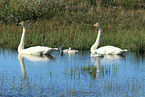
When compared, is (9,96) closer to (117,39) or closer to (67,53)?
(67,53)

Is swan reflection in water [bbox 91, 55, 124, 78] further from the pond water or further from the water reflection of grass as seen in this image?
the water reflection of grass

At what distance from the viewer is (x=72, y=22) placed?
28.7 m

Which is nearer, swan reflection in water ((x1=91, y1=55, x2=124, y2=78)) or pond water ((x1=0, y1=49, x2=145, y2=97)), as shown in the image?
pond water ((x1=0, y1=49, x2=145, y2=97))

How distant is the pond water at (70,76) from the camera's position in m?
9.93

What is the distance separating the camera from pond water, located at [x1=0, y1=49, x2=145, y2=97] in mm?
9930

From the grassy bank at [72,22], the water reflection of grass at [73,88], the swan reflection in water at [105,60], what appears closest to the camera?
the water reflection of grass at [73,88]

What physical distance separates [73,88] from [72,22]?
18673 mm

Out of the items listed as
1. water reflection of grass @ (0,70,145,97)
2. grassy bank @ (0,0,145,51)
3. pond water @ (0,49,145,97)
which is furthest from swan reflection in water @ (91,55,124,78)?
grassy bank @ (0,0,145,51)

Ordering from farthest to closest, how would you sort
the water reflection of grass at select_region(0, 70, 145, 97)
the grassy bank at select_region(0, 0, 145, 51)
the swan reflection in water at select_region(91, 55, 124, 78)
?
the grassy bank at select_region(0, 0, 145, 51) < the swan reflection in water at select_region(91, 55, 124, 78) < the water reflection of grass at select_region(0, 70, 145, 97)

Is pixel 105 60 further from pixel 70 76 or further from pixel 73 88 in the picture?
pixel 73 88

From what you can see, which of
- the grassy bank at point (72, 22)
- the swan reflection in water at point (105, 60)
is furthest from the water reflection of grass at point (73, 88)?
the grassy bank at point (72, 22)

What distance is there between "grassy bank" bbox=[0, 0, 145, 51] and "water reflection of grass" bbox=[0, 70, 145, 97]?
8.92 metres

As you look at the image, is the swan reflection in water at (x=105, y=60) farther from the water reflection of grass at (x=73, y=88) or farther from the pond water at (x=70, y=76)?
the water reflection of grass at (x=73, y=88)

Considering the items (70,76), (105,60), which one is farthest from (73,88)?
(105,60)
